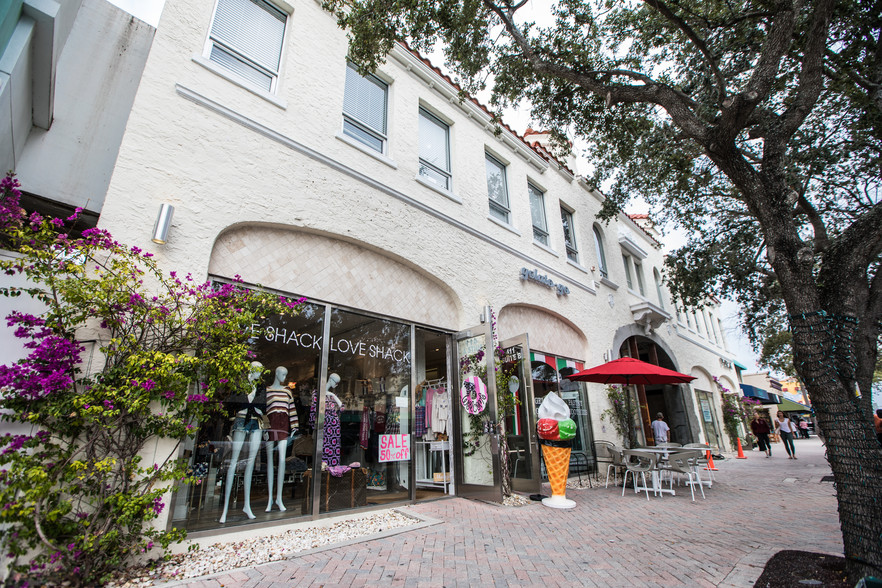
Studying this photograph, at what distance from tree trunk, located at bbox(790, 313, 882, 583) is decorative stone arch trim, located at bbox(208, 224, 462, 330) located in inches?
196

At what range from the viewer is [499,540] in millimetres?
4484

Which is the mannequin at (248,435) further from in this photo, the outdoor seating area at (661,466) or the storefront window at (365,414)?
the outdoor seating area at (661,466)

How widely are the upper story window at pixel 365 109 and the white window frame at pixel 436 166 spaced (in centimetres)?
97

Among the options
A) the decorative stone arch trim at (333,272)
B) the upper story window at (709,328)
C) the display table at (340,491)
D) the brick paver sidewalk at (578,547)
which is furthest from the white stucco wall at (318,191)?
the upper story window at (709,328)

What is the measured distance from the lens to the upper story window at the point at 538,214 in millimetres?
10923

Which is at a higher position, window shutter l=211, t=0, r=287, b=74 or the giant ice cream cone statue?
window shutter l=211, t=0, r=287, b=74

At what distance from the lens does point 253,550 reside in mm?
4023

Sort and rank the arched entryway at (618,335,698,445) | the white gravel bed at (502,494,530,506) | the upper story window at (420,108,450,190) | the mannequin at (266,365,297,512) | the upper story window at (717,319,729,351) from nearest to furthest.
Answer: the mannequin at (266,365,297,512) < the white gravel bed at (502,494,530,506) < the upper story window at (420,108,450,190) < the arched entryway at (618,335,698,445) < the upper story window at (717,319,729,351)

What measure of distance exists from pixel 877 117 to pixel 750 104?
591 centimetres

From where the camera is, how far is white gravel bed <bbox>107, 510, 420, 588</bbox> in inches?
132

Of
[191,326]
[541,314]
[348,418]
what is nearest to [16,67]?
[191,326]

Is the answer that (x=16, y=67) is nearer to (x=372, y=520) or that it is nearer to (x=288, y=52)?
(x=288, y=52)

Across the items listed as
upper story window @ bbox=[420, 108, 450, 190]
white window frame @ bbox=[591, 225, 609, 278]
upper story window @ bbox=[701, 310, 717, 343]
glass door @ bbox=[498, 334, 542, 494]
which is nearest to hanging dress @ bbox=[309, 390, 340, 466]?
glass door @ bbox=[498, 334, 542, 494]

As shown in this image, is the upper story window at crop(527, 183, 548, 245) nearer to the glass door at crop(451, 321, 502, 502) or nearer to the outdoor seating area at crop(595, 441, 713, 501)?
the glass door at crop(451, 321, 502, 502)
